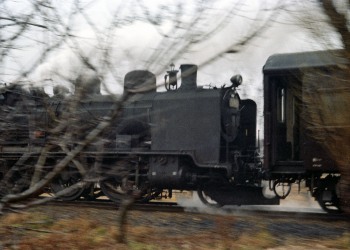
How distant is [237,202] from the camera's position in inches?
459

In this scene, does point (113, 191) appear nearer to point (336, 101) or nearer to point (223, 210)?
point (223, 210)

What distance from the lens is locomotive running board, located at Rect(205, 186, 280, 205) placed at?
11648 millimetres

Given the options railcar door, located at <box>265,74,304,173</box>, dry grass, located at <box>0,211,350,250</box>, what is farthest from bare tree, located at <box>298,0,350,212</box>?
railcar door, located at <box>265,74,304,173</box>

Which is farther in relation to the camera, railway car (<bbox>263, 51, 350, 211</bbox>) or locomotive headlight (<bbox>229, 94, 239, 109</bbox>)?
locomotive headlight (<bbox>229, 94, 239, 109</bbox>)

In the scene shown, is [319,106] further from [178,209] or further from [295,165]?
[178,209]

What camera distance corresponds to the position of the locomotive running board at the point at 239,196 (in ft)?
38.2

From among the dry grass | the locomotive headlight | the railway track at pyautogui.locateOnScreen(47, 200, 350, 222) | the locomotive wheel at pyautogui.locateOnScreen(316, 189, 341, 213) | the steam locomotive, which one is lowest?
the dry grass

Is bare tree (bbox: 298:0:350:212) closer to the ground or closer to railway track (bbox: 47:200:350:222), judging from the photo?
the ground

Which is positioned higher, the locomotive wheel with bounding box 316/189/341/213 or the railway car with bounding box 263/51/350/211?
the railway car with bounding box 263/51/350/211

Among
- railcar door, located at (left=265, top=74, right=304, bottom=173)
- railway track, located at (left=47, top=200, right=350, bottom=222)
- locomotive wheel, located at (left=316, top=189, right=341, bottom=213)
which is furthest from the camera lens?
railcar door, located at (left=265, top=74, right=304, bottom=173)

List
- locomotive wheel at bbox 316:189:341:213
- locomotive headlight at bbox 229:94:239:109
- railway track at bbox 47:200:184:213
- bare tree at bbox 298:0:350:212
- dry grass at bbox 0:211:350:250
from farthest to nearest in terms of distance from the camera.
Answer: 1. locomotive headlight at bbox 229:94:239:109
2. railway track at bbox 47:200:184:213
3. locomotive wheel at bbox 316:189:341:213
4. dry grass at bbox 0:211:350:250
5. bare tree at bbox 298:0:350:212

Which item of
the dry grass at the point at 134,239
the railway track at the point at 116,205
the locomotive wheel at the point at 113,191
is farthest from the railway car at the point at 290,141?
the locomotive wheel at the point at 113,191

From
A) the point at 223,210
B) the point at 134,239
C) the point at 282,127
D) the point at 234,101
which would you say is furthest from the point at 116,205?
the point at 134,239

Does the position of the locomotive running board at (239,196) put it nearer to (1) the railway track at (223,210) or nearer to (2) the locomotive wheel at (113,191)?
(1) the railway track at (223,210)
